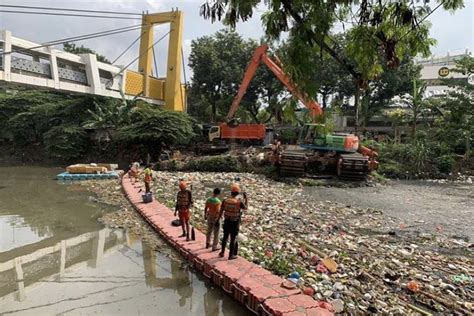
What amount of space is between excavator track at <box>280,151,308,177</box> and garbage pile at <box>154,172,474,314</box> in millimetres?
5608

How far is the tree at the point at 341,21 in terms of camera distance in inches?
98.7

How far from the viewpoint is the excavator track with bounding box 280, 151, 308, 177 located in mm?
18031

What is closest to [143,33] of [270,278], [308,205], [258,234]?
[308,205]

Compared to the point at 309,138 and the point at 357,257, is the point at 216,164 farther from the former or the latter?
the point at 357,257

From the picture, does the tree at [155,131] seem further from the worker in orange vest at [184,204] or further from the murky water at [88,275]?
the worker in orange vest at [184,204]

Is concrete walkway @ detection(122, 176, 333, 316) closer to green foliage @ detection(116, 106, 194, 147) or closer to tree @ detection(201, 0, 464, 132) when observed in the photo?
tree @ detection(201, 0, 464, 132)

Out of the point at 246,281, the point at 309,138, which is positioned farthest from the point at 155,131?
the point at 246,281

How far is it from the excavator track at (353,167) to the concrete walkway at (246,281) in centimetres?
1101

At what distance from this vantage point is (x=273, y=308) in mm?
4770

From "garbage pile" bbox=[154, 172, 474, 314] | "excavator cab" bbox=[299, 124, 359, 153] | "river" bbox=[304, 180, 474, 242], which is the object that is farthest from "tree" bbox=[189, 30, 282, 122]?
"garbage pile" bbox=[154, 172, 474, 314]

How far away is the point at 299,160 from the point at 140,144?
1144 centimetres

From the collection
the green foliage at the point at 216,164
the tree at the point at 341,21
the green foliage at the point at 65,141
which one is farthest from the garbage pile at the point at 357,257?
the green foliage at the point at 65,141

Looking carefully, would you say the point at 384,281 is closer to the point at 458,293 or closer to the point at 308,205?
the point at 458,293

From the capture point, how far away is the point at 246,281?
564 centimetres
